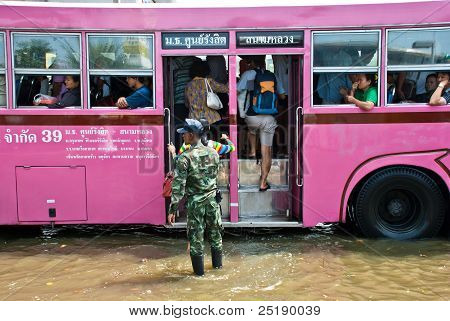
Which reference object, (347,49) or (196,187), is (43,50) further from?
(347,49)

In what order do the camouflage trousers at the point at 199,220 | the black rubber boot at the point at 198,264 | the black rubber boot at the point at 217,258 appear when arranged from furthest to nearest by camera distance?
1. the black rubber boot at the point at 217,258
2. the black rubber boot at the point at 198,264
3. the camouflage trousers at the point at 199,220

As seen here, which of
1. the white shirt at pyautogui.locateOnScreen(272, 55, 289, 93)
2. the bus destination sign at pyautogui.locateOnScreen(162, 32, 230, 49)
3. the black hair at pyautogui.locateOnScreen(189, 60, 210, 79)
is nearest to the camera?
the bus destination sign at pyautogui.locateOnScreen(162, 32, 230, 49)

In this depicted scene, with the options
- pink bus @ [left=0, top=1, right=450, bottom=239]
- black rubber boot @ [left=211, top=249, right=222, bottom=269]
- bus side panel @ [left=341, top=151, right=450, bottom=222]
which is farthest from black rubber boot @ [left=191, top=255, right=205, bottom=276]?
bus side panel @ [left=341, top=151, right=450, bottom=222]

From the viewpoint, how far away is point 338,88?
6152 mm

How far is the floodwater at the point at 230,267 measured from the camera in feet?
15.6

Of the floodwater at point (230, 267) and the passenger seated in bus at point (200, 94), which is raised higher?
the passenger seated in bus at point (200, 94)

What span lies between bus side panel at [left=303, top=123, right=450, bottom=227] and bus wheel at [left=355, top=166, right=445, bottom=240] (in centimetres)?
27

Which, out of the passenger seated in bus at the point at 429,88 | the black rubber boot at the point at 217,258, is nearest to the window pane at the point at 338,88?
the passenger seated in bus at the point at 429,88

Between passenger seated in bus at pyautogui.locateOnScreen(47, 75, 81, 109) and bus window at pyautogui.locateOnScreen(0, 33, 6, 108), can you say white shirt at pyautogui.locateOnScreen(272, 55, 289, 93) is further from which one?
bus window at pyautogui.locateOnScreen(0, 33, 6, 108)

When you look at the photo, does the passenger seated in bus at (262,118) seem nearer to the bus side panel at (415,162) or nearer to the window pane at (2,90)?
the bus side panel at (415,162)

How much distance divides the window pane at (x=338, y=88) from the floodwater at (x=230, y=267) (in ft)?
5.89

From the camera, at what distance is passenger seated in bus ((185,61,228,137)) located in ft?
21.7

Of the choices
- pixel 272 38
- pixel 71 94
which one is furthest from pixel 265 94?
pixel 71 94
